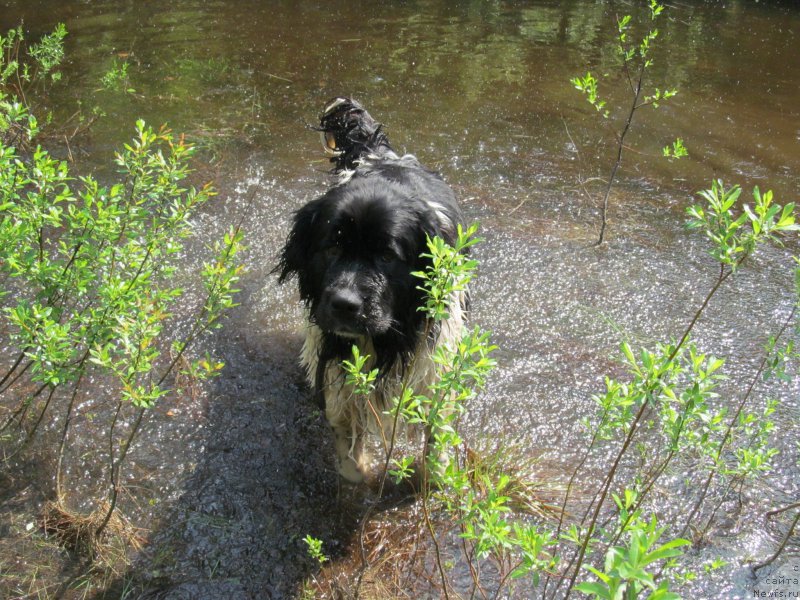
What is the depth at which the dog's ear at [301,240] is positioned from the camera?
3166 millimetres

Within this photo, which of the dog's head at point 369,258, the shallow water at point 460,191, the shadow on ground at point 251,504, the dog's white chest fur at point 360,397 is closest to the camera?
the shadow on ground at point 251,504

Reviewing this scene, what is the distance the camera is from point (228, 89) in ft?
23.5

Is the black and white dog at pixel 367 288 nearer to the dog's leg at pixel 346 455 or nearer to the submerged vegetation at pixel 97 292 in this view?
the dog's leg at pixel 346 455

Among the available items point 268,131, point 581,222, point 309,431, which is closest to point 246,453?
point 309,431

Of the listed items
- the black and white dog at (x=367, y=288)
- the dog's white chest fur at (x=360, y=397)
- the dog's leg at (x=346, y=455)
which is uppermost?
the black and white dog at (x=367, y=288)

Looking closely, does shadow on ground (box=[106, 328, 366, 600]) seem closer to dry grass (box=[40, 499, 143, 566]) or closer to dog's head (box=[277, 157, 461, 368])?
dry grass (box=[40, 499, 143, 566])

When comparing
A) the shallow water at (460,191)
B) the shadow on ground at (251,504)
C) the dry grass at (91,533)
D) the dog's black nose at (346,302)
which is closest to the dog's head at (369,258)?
the dog's black nose at (346,302)

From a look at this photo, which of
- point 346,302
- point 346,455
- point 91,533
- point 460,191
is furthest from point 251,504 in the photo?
point 460,191

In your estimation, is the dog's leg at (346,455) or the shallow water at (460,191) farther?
the dog's leg at (346,455)

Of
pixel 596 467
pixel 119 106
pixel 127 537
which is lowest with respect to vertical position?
pixel 596 467

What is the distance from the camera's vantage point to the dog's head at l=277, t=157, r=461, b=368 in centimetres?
274

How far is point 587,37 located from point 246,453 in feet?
30.4

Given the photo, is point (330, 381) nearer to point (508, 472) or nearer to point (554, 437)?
point (508, 472)

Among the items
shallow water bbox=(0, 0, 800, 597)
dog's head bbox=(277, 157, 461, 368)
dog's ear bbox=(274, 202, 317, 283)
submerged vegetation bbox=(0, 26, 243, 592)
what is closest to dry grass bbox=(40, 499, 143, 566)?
submerged vegetation bbox=(0, 26, 243, 592)
